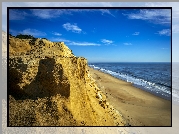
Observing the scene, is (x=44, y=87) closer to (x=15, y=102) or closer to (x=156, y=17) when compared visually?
(x=15, y=102)

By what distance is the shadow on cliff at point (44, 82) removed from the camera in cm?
631

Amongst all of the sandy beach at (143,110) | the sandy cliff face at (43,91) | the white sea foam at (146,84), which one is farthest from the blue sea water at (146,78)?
the sandy cliff face at (43,91)

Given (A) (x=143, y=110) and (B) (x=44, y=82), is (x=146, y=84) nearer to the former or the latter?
(A) (x=143, y=110)

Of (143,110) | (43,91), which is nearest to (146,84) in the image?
(143,110)

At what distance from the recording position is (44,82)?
20.7 feet

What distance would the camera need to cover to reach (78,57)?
269 inches

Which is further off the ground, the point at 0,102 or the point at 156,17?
the point at 156,17

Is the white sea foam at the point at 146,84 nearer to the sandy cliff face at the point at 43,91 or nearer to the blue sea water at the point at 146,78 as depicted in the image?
the blue sea water at the point at 146,78

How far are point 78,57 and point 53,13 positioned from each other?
49.5 inches

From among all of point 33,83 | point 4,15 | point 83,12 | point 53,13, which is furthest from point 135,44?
point 4,15

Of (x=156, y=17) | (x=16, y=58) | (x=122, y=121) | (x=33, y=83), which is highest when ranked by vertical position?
(x=156, y=17)

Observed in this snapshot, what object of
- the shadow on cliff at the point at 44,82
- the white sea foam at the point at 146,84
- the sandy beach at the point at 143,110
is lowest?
the sandy beach at the point at 143,110

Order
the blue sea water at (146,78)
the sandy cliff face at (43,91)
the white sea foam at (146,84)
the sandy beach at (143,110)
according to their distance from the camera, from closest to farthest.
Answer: the sandy cliff face at (43,91), the sandy beach at (143,110), the blue sea water at (146,78), the white sea foam at (146,84)

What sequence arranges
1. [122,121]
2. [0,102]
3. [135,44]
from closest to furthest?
[0,102], [135,44], [122,121]
